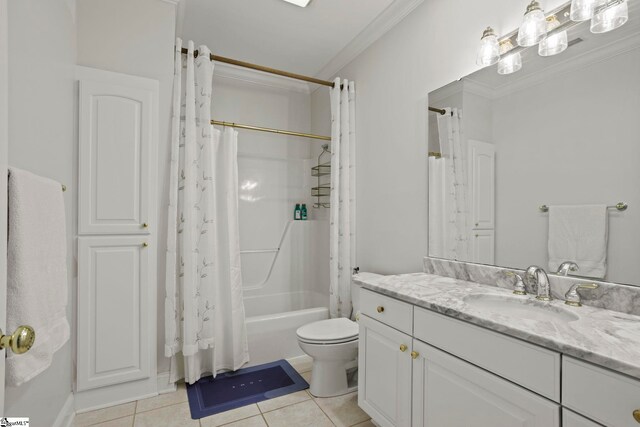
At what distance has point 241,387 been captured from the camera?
85.9 inches

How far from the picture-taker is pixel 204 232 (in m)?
2.23

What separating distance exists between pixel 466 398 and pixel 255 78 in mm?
3189

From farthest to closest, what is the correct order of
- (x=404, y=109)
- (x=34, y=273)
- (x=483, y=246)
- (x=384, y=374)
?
(x=404, y=109)
(x=483, y=246)
(x=384, y=374)
(x=34, y=273)

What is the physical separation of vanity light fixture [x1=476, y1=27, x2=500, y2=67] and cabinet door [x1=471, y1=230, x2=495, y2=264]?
0.89 meters

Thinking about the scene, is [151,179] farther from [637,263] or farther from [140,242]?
[637,263]

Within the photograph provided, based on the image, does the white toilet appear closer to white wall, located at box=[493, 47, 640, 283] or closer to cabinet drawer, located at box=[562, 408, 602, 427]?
white wall, located at box=[493, 47, 640, 283]

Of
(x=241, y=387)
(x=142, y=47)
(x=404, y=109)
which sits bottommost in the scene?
(x=241, y=387)

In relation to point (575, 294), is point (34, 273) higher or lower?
higher

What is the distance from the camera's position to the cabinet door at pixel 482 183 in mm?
1700

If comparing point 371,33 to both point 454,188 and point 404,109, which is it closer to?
point 404,109

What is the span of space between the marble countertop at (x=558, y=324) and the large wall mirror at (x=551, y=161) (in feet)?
0.67

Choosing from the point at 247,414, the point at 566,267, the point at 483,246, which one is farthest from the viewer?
the point at 247,414

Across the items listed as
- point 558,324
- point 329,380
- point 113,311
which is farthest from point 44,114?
point 558,324

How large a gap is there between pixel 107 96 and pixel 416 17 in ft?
6.75
